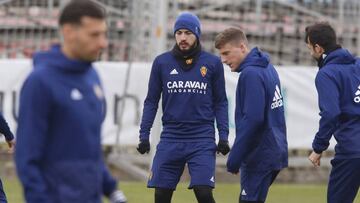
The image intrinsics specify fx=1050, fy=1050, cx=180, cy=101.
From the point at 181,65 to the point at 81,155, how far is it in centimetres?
431

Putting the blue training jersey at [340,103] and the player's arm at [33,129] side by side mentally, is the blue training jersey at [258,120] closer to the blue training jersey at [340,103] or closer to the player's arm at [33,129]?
the blue training jersey at [340,103]

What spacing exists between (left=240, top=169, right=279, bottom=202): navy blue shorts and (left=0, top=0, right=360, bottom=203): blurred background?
6.46 metres

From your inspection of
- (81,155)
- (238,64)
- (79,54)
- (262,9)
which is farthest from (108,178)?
(262,9)

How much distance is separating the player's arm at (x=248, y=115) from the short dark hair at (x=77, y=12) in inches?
111

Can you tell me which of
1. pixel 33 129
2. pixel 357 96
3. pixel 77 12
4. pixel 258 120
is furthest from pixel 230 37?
pixel 33 129

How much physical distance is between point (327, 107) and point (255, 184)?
0.88 m

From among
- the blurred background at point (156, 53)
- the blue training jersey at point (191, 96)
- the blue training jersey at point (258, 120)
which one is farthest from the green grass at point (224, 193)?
the blue training jersey at point (258, 120)

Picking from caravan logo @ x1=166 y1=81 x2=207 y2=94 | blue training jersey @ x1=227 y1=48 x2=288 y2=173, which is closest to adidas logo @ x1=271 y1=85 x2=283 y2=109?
blue training jersey @ x1=227 y1=48 x2=288 y2=173

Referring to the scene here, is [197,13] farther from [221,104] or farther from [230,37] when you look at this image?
[230,37]

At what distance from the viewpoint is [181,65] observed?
390 inches

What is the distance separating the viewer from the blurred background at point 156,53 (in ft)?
55.3

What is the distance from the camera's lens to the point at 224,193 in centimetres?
1491

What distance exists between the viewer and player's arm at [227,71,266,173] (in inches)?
325

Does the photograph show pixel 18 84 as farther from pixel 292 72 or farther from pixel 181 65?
pixel 181 65
